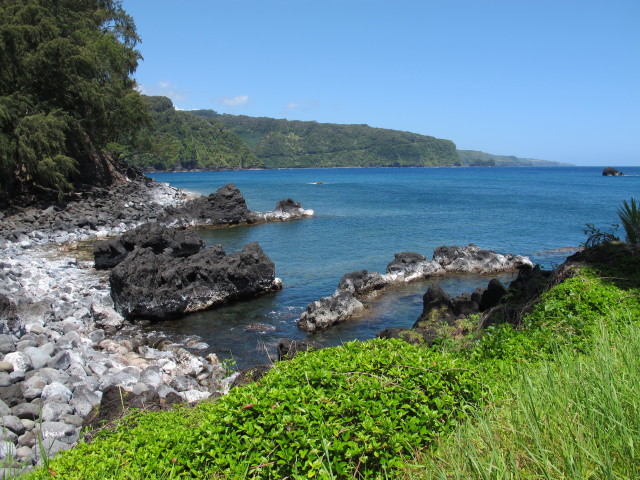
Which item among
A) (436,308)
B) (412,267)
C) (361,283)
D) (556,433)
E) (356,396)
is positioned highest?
(556,433)

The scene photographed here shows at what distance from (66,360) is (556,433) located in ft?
34.4

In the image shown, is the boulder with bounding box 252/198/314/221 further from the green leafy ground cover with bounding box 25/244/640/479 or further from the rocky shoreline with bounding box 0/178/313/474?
the green leafy ground cover with bounding box 25/244/640/479

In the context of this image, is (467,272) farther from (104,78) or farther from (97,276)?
(104,78)

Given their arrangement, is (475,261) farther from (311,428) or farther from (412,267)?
(311,428)

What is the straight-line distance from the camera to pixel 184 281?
712 inches

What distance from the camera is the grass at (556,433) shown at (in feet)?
11.7

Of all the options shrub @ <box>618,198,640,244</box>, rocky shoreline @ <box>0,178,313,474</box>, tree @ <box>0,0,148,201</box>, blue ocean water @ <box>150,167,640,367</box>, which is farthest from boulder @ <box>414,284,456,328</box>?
tree @ <box>0,0,148,201</box>

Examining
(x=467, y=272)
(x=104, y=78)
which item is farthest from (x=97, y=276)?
(x=104, y=78)

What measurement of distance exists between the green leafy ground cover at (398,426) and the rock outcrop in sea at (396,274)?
33.7 ft

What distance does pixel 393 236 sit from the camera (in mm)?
34906

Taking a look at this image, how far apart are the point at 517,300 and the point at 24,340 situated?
39.7 feet

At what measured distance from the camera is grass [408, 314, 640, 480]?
3.58 metres

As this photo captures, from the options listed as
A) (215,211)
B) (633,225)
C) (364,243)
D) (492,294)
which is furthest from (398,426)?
(215,211)

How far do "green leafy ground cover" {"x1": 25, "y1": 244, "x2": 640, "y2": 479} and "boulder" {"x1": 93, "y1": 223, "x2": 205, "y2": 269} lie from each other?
57.2 feet
